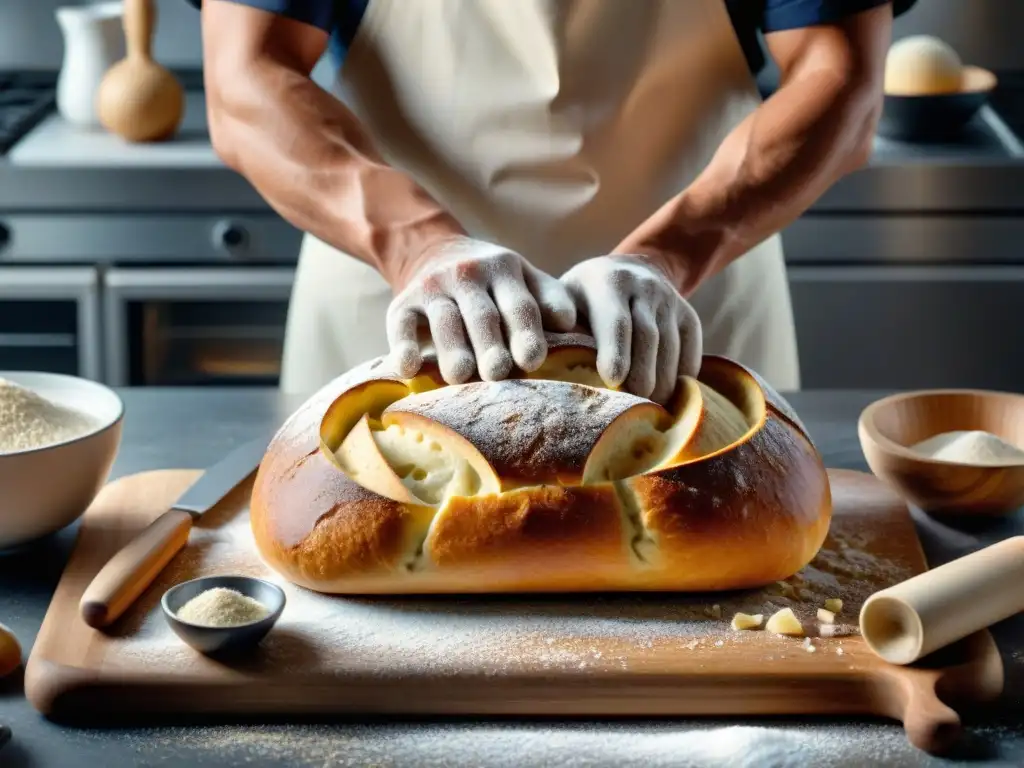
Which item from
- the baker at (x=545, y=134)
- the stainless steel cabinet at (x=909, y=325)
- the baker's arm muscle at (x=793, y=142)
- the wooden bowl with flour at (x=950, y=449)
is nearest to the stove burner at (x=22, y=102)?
the baker at (x=545, y=134)

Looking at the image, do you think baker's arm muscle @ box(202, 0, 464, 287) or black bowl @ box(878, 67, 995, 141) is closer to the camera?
baker's arm muscle @ box(202, 0, 464, 287)

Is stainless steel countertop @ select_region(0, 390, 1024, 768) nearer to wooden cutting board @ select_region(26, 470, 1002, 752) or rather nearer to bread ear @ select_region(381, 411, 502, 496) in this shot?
wooden cutting board @ select_region(26, 470, 1002, 752)

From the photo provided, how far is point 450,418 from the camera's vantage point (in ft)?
3.66

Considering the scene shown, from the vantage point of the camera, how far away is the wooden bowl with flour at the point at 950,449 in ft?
4.08

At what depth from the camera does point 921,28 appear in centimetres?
318

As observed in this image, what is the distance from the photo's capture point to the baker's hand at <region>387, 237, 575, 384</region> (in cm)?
116

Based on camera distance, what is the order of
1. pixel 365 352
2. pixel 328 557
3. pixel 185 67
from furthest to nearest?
pixel 185 67 → pixel 365 352 → pixel 328 557

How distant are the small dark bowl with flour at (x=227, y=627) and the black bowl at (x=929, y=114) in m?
1.91

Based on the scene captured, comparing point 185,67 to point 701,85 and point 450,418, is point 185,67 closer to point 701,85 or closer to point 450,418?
point 701,85

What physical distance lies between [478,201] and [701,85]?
0.30 metres

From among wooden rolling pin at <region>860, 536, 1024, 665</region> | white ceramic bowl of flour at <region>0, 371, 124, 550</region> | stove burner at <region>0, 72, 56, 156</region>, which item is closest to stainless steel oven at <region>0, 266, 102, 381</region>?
stove burner at <region>0, 72, 56, 156</region>

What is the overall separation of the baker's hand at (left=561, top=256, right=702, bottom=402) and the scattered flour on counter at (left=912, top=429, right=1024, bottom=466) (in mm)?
244

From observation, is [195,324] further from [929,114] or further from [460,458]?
[460,458]

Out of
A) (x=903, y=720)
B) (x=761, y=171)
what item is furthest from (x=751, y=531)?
(x=761, y=171)
